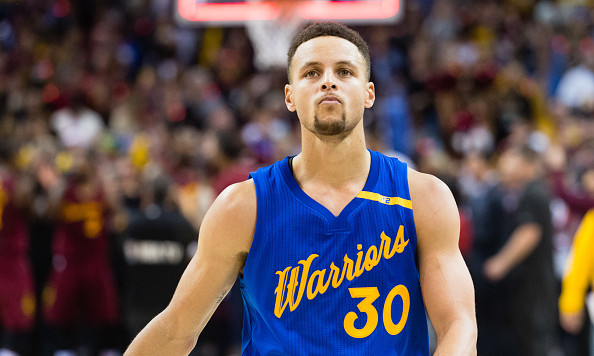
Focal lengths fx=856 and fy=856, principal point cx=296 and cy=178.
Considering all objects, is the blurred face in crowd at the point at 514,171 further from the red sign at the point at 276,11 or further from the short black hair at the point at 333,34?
the short black hair at the point at 333,34

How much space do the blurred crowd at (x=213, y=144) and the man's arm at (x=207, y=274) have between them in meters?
4.67

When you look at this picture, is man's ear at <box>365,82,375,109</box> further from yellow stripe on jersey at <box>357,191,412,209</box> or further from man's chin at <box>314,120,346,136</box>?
yellow stripe on jersey at <box>357,191,412,209</box>

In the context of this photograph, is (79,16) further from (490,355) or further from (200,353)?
(490,355)

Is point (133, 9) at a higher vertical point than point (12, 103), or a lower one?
higher

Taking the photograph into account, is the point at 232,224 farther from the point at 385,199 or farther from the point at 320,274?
the point at 385,199

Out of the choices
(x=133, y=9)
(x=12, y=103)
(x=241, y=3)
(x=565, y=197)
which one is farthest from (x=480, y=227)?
(x=133, y=9)

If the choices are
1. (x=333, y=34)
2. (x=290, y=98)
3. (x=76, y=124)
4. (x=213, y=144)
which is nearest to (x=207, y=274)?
(x=290, y=98)

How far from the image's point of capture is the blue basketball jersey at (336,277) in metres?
2.99

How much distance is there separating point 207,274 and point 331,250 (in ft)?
1.51

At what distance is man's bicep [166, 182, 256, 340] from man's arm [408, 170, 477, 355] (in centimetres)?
62

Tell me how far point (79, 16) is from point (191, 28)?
7.13 ft

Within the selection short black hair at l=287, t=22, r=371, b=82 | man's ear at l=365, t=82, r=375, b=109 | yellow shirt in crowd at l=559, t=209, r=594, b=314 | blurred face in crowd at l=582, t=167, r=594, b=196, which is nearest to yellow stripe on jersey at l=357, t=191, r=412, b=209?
man's ear at l=365, t=82, r=375, b=109

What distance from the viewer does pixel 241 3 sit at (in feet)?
40.7

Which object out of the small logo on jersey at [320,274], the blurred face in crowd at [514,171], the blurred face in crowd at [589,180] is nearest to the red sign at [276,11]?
the blurred face in crowd at [514,171]
